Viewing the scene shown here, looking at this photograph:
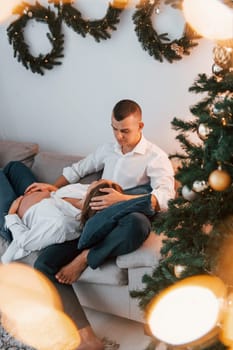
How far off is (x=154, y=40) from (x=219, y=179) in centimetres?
157

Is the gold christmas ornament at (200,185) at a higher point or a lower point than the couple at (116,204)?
higher

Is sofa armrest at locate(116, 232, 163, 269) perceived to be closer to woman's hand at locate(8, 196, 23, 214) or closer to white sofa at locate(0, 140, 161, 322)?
white sofa at locate(0, 140, 161, 322)

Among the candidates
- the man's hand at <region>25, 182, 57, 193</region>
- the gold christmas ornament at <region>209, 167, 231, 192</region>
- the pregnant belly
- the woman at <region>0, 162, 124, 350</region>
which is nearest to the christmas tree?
the gold christmas ornament at <region>209, 167, 231, 192</region>

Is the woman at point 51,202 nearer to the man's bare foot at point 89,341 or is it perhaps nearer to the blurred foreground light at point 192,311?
the man's bare foot at point 89,341

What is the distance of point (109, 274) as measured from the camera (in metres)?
1.95

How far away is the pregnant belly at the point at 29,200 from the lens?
2.35 meters

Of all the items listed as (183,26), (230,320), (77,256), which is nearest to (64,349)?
(77,256)

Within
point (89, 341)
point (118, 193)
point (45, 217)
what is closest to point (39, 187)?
point (45, 217)

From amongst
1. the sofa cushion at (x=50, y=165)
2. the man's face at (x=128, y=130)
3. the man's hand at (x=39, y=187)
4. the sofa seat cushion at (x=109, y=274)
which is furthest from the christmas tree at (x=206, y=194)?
the sofa cushion at (x=50, y=165)

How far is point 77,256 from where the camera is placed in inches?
80.7

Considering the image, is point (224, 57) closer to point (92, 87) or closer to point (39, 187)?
point (39, 187)

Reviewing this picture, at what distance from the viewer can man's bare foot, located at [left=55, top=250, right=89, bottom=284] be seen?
1.99 metres

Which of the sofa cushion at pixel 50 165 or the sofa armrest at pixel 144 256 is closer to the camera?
the sofa armrest at pixel 144 256

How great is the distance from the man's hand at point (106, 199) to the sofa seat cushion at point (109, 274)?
26cm
